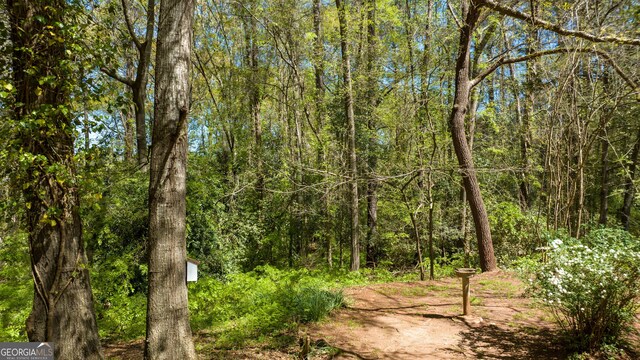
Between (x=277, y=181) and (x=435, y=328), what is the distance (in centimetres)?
845

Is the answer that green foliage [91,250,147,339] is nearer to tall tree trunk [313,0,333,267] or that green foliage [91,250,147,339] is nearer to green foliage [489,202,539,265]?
tall tree trunk [313,0,333,267]

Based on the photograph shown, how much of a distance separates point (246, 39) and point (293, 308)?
10.3 metres

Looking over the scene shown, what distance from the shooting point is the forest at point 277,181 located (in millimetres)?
3291

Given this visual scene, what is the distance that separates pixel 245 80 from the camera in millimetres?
13109

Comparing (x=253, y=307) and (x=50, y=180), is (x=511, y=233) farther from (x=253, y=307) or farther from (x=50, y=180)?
(x=50, y=180)

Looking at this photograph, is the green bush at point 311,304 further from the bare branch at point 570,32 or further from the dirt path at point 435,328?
the bare branch at point 570,32

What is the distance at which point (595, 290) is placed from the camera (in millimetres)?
3873

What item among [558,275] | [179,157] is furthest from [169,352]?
[558,275]

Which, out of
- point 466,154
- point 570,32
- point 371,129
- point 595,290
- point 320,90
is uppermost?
point 320,90

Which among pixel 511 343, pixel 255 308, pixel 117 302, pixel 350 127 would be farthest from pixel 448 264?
pixel 117 302

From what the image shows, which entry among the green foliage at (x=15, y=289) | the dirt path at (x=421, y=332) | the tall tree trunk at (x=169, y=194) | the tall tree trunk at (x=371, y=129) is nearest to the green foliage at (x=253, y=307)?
the dirt path at (x=421, y=332)

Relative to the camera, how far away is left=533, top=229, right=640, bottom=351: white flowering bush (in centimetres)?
382

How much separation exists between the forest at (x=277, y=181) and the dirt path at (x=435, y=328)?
123mm

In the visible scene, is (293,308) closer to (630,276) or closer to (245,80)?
(630,276)
